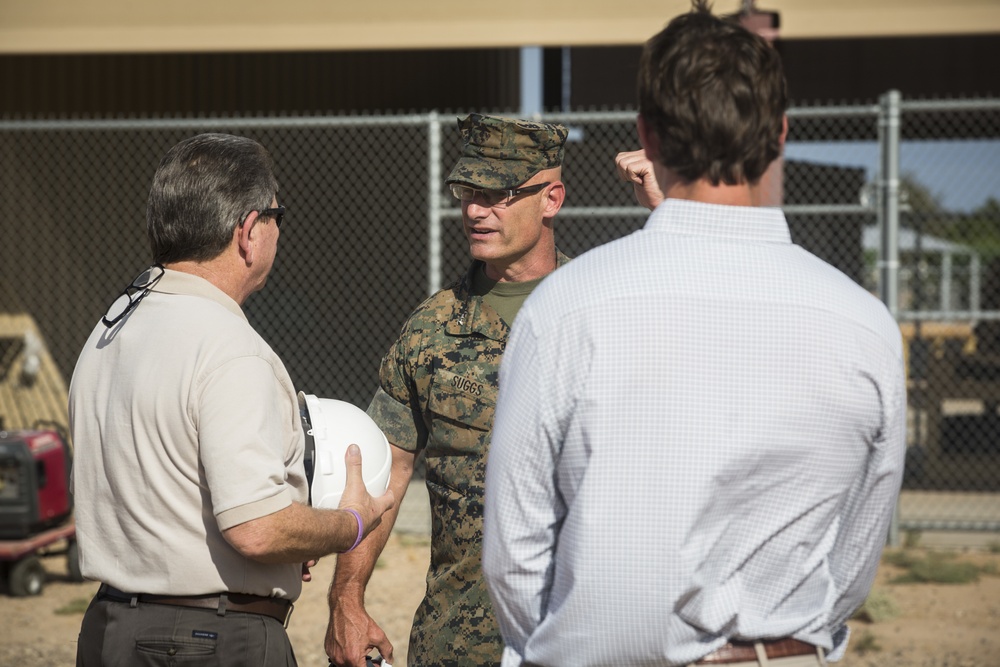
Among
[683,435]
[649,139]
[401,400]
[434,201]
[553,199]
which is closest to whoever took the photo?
[683,435]

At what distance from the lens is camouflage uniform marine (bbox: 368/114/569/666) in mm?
2928

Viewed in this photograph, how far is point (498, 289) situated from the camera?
3.23 m

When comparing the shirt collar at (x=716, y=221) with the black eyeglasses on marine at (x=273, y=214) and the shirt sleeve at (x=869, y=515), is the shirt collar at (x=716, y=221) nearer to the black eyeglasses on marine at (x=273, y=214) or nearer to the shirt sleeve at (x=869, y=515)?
the shirt sleeve at (x=869, y=515)

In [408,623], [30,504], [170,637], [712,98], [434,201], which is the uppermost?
[712,98]

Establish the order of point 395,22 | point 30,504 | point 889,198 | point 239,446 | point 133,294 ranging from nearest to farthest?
point 239,446, point 133,294, point 30,504, point 889,198, point 395,22

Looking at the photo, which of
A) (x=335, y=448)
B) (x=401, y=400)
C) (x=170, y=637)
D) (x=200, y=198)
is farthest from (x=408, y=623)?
(x=200, y=198)

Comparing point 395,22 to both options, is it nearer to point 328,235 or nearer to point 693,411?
point 328,235

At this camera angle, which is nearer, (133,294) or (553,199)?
(133,294)

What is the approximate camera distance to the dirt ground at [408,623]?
19.0 feet

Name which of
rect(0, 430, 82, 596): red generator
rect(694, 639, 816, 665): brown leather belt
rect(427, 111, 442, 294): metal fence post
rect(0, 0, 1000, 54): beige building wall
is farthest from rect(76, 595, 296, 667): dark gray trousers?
rect(0, 0, 1000, 54): beige building wall

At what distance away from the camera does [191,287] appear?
90.7 inches

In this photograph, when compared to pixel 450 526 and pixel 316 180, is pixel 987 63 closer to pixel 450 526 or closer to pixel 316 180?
pixel 316 180

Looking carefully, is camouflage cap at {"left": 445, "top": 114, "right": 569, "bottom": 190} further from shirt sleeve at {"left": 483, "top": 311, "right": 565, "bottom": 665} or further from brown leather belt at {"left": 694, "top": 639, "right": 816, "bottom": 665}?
brown leather belt at {"left": 694, "top": 639, "right": 816, "bottom": 665}

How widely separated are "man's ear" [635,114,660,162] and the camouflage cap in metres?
1.42
